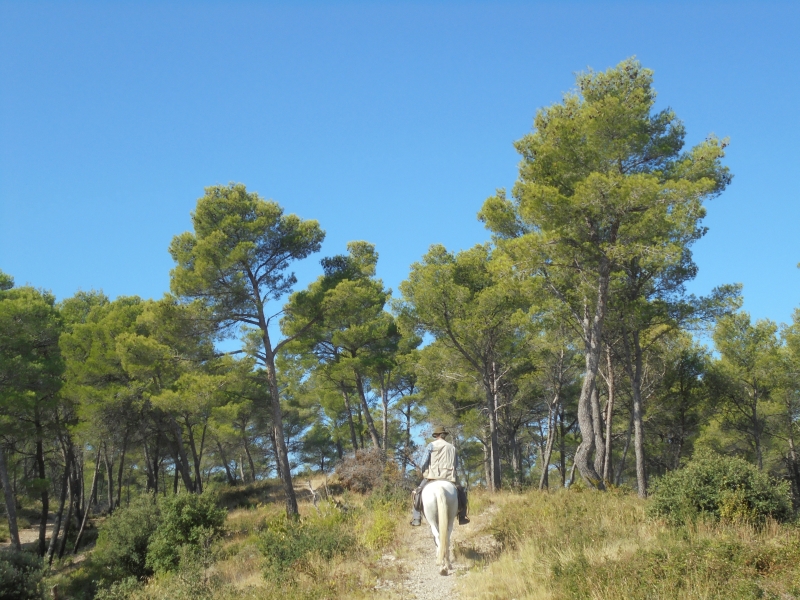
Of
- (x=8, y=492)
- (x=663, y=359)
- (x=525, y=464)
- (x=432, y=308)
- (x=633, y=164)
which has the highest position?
(x=633, y=164)

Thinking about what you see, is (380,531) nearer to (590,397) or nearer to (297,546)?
(297,546)

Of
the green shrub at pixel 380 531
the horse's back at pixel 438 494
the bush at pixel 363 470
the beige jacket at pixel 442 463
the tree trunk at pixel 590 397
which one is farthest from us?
the bush at pixel 363 470

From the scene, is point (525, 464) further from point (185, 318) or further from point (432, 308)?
point (185, 318)

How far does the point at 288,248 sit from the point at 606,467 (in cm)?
1226

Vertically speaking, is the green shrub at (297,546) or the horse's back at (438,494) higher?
the horse's back at (438,494)

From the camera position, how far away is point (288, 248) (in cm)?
2012

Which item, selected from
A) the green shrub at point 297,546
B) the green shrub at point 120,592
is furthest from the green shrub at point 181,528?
the green shrub at point 297,546

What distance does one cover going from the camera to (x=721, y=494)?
8.44m

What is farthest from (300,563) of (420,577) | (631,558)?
(631,558)

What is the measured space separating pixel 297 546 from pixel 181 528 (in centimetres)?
579

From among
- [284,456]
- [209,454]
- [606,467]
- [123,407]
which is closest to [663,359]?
[606,467]

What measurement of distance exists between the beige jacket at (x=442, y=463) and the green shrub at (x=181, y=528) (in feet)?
21.5

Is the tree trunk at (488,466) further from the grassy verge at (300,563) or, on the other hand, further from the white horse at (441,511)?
the white horse at (441,511)

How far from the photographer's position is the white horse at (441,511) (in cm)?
860
